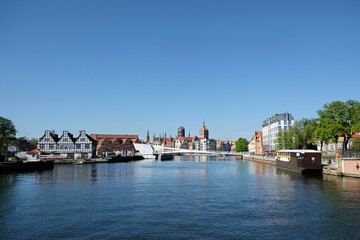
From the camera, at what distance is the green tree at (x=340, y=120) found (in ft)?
213

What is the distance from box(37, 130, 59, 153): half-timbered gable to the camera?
→ 132625mm

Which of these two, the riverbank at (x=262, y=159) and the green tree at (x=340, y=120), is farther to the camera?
the riverbank at (x=262, y=159)

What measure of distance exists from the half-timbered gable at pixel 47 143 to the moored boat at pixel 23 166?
3823 centimetres

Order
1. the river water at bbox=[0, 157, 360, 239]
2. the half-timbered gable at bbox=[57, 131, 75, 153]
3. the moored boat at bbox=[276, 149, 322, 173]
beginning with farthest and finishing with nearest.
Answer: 1. the half-timbered gable at bbox=[57, 131, 75, 153]
2. the moored boat at bbox=[276, 149, 322, 173]
3. the river water at bbox=[0, 157, 360, 239]

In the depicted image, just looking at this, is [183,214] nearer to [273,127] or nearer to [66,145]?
[66,145]

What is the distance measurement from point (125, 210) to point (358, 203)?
23.3m

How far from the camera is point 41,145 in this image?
13275cm

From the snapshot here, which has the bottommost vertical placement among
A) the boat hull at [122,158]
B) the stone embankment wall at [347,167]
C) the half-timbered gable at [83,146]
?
the boat hull at [122,158]

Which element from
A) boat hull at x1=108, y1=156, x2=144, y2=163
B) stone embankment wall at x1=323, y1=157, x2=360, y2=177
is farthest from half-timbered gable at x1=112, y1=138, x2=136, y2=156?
A: stone embankment wall at x1=323, y1=157, x2=360, y2=177

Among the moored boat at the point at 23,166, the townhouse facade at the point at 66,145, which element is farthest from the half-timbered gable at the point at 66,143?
the moored boat at the point at 23,166

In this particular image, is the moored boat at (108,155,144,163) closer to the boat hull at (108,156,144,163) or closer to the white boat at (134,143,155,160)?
the boat hull at (108,156,144,163)

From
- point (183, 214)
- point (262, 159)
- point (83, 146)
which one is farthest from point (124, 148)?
point (183, 214)

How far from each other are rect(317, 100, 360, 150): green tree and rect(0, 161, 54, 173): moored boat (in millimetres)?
74801

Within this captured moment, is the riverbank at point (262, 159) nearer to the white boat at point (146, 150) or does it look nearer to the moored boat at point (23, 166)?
the white boat at point (146, 150)
